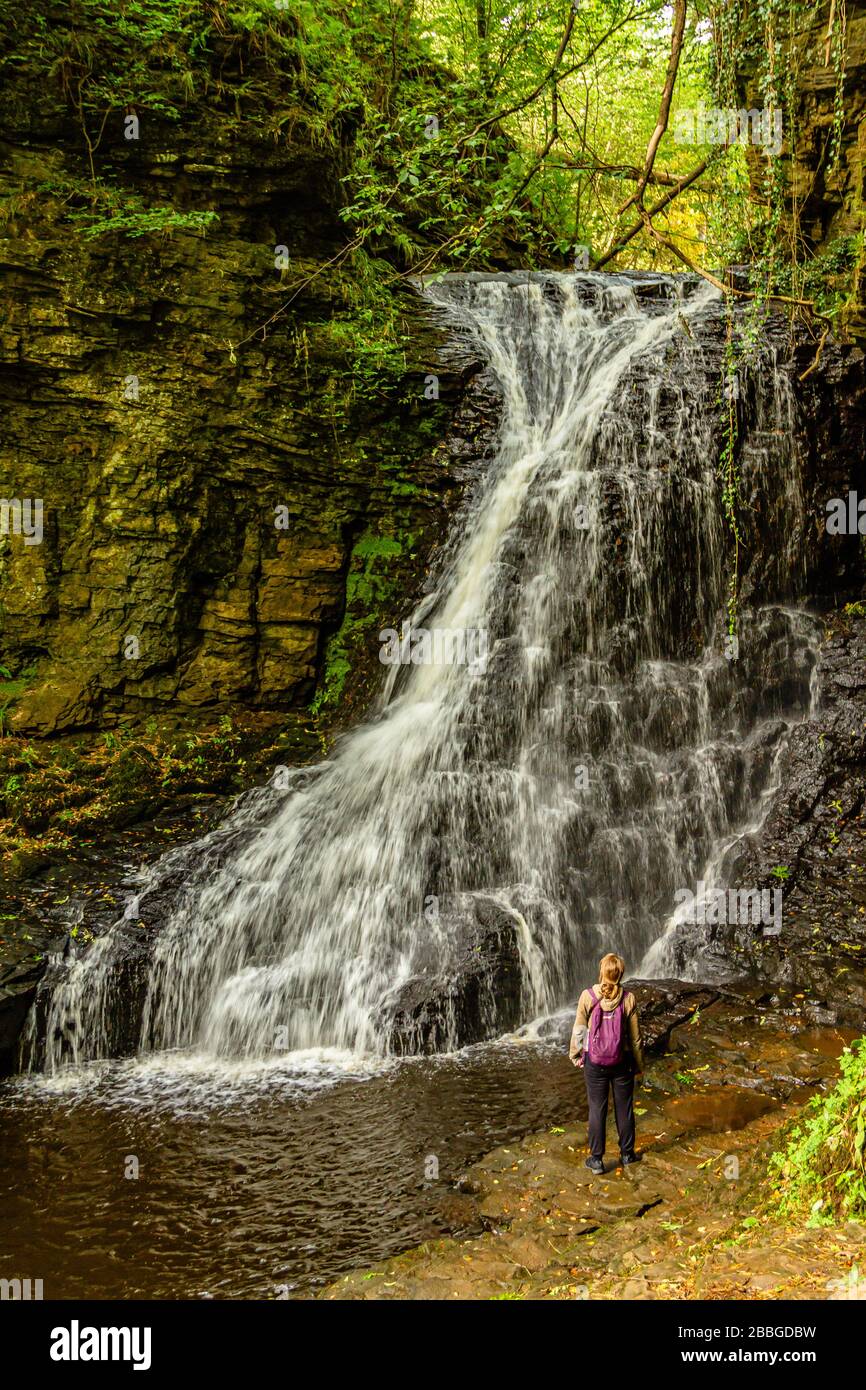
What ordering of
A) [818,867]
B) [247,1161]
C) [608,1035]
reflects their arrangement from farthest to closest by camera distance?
[818,867] < [247,1161] < [608,1035]

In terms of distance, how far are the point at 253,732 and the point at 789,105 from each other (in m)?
9.95

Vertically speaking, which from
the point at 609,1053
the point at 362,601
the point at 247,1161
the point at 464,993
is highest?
the point at 362,601

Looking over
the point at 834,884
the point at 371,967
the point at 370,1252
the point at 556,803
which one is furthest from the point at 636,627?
the point at 370,1252

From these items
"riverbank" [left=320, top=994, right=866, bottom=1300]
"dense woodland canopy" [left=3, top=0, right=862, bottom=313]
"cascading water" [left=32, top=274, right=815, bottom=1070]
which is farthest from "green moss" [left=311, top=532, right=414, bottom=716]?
"riverbank" [left=320, top=994, right=866, bottom=1300]

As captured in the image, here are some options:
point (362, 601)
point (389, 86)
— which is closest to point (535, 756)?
point (362, 601)

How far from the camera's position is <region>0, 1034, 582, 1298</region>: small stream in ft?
14.8

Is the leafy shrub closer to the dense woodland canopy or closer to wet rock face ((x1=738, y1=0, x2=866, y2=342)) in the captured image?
the dense woodland canopy

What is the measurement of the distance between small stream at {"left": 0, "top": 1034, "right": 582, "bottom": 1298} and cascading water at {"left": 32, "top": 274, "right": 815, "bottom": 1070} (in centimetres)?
53

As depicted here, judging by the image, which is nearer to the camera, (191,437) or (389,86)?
(191,437)

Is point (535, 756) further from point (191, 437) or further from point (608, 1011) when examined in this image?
point (191, 437)

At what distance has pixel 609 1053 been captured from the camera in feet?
15.6

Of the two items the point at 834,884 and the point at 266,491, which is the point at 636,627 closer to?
the point at 834,884

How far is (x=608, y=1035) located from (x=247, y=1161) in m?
2.47

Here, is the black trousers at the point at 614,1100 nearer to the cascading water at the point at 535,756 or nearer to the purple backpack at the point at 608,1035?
the purple backpack at the point at 608,1035
